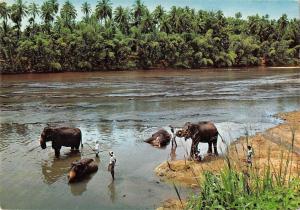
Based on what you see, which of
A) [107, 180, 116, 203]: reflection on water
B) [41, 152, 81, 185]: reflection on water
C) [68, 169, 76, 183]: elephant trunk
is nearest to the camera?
[107, 180, 116, 203]: reflection on water

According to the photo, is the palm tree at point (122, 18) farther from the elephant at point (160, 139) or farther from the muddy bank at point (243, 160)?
the elephant at point (160, 139)

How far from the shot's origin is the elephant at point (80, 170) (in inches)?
397

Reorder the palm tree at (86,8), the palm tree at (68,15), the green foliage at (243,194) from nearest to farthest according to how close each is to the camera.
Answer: the green foliage at (243,194)
the palm tree at (86,8)
the palm tree at (68,15)

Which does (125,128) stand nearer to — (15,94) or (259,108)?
(259,108)

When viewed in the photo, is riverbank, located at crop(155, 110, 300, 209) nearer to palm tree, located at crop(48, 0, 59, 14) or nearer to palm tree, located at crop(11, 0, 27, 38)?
palm tree, located at crop(11, 0, 27, 38)

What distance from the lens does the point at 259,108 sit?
23.4m

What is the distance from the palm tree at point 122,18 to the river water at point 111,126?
32271mm

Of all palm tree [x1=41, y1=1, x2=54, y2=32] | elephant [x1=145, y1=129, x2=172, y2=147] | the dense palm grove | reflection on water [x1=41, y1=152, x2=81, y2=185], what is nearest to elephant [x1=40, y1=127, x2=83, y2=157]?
reflection on water [x1=41, y1=152, x2=81, y2=185]

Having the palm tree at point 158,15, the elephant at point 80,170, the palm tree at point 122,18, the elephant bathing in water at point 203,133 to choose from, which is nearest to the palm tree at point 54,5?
the palm tree at point 122,18

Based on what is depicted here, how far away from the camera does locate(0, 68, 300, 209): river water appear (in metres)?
9.21

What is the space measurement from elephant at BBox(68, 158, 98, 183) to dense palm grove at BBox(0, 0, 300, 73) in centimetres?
3917

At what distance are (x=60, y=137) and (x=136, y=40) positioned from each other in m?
51.0

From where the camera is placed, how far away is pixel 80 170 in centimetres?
1025

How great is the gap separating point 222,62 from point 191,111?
48293 mm
